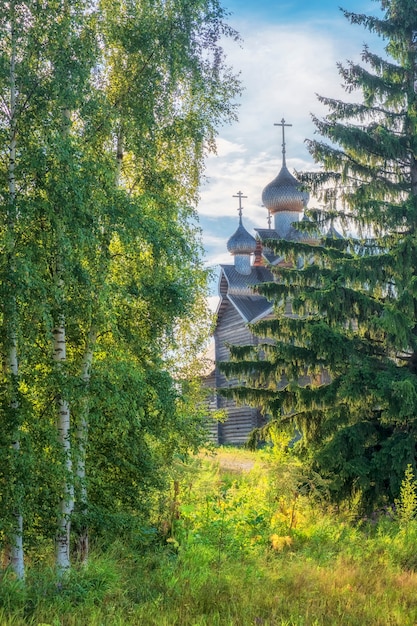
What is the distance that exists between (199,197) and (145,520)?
5181 millimetres

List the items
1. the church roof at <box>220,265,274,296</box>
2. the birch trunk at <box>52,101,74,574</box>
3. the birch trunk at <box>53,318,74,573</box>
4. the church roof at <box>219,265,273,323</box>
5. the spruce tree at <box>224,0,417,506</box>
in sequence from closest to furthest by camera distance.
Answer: the birch trunk at <box>52,101,74,574</box> → the birch trunk at <box>53,318,74,573</box> → the spruce tree at <box>224,0,417,506</box> → the church roof at <box>219,265,273,323</box> → the church roof at <box>220,265,274,296</box>

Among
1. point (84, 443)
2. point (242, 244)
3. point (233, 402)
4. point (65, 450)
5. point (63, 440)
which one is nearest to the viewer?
point (65, 450)

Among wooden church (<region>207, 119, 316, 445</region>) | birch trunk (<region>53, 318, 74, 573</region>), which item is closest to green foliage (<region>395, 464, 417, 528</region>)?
birch trunk (<region>53, 318, 74, 573</region>)

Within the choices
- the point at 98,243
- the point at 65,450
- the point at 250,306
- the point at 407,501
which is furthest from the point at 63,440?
the point at 250,306

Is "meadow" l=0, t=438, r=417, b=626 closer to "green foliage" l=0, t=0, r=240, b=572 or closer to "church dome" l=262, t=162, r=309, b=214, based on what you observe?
"green foliage" l=0, t=0, r=240, b=572

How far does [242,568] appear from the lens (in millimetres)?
9477

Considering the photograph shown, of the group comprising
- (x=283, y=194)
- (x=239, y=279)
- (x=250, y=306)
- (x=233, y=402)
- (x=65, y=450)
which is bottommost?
(x=233, y=402)

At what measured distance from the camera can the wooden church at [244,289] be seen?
29.5m

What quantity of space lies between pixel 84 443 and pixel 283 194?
25.7m

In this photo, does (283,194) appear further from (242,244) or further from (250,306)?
(250,306)

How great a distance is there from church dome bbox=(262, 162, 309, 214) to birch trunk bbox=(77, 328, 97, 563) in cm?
2465

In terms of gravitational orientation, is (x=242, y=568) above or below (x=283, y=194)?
below

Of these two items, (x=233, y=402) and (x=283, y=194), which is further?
(x=283, y=194)

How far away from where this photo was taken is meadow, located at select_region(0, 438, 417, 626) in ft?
25.7
